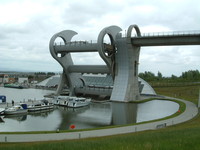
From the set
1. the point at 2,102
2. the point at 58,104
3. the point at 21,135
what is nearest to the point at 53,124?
the point at 21,135

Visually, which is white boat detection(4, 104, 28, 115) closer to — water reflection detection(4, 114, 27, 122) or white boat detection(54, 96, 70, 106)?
water reflection detection(4, 114, 27, 122)

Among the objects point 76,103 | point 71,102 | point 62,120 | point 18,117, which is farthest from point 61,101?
point 62,120

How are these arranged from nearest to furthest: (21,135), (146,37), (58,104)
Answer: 1. (21,135)
2. (58,104)
3. (146,37)

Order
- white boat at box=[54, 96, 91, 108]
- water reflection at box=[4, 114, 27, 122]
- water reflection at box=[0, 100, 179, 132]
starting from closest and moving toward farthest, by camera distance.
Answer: water reflection at box=[0, 100, 179, 132]
water reflection at box=[4, 114, 27, 122]
white boat at box=[54, 96, 91, 108]

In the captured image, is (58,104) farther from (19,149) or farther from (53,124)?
(19,149)

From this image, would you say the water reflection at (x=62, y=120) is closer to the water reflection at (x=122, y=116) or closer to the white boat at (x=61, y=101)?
the water reflection at (x=122, y=116)

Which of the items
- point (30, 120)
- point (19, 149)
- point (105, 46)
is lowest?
point (30, 120)

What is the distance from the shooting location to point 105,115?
3206 cm

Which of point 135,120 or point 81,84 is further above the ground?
point 81,84

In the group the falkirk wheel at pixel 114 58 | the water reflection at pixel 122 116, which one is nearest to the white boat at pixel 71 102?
the water reflection at pixel 122 116

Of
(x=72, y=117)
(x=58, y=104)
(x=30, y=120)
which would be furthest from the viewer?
(x=58, y=104)

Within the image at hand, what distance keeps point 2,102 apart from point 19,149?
3529cm

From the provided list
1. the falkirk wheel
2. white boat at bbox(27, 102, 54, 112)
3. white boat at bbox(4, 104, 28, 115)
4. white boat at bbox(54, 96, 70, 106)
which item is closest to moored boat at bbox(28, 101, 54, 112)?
white boat at bbox(27, 102, 54, 112)

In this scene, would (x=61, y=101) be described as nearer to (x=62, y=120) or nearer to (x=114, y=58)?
(x=62, y=120)
